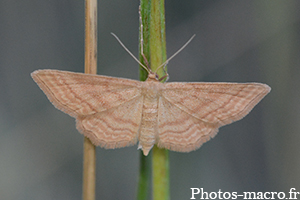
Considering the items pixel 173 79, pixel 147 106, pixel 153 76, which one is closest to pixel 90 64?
pixel 153 76

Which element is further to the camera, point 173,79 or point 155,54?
point 173,79

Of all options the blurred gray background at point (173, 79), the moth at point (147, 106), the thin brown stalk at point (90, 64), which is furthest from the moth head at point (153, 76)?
the blurred gray background at point (173, 79)

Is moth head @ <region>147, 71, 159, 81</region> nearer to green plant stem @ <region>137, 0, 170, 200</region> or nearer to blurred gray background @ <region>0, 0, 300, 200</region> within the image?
green plant stem @ <region>137, 0, 170, 200</region>

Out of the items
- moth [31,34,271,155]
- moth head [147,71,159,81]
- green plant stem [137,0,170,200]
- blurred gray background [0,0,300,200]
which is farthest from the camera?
blurred gray background [0,0,300,200]

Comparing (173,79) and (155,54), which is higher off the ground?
(173,79)

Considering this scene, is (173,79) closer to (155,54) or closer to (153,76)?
(153,76)

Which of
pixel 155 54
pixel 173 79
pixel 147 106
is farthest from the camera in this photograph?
pixel 173 79

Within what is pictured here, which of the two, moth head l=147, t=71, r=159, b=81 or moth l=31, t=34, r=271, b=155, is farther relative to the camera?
moth l=31, t=34, r=271, b=155

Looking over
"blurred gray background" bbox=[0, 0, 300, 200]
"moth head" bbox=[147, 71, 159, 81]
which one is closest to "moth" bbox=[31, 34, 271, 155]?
"moth head" bbox=[147, 71, 159, 81]
